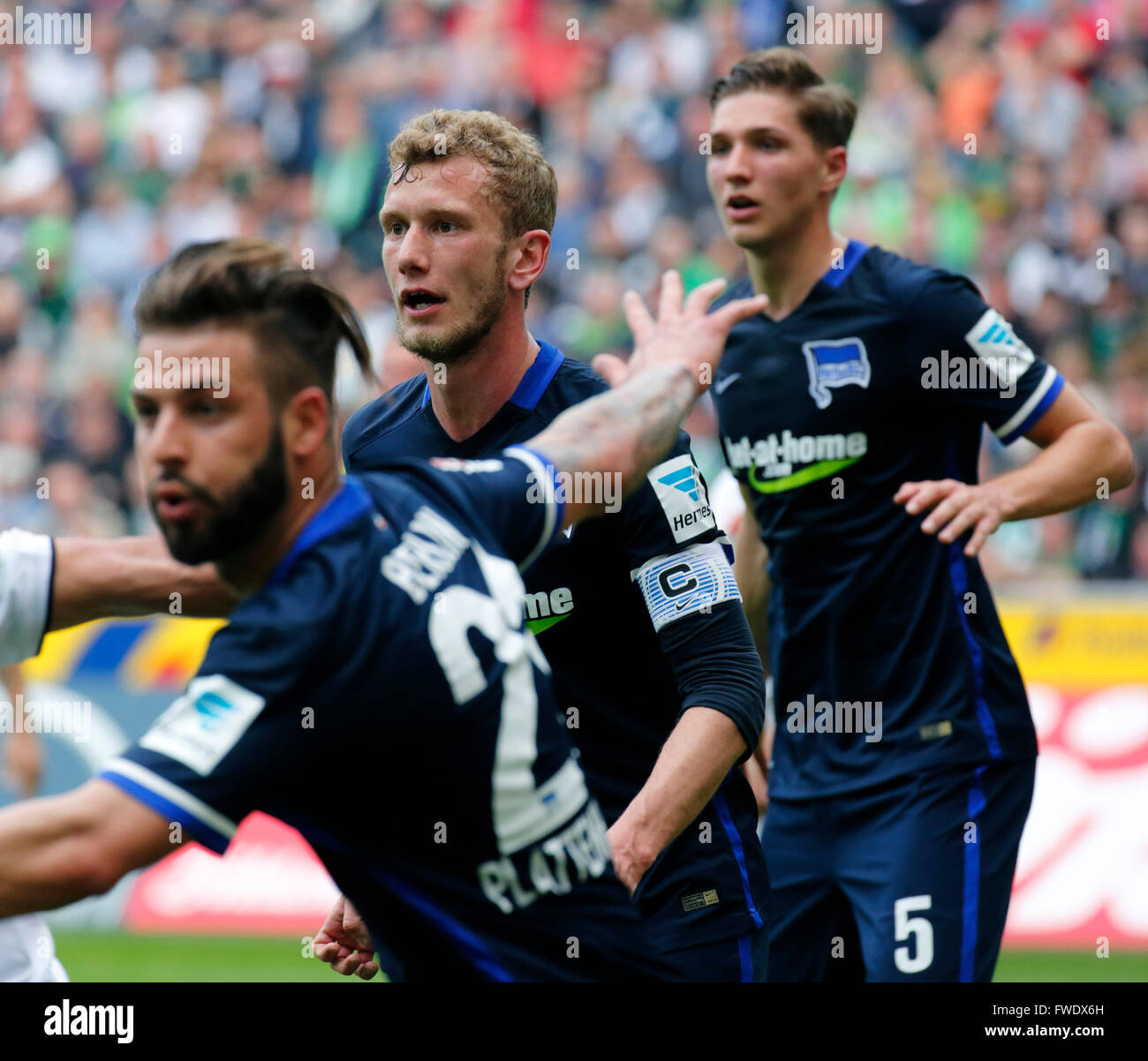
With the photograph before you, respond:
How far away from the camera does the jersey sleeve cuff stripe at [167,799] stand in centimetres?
273

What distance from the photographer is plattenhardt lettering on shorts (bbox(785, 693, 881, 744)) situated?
5.47m

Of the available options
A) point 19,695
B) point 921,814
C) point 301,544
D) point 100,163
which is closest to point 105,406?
point 100,163

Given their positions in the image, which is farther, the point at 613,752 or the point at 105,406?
the point at 105,406

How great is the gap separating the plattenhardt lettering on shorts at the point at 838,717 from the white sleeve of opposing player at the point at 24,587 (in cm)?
269

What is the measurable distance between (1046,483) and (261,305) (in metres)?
2.95

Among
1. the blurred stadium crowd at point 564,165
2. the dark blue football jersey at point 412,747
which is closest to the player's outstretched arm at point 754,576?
the dark blue football jersey at point 412,747

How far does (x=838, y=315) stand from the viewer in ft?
18.6

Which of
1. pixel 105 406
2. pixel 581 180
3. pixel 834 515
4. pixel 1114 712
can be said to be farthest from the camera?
pixel 581 180

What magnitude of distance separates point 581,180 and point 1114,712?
7.80 metres

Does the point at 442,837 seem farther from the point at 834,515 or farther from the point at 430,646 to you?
the point at 834,515
